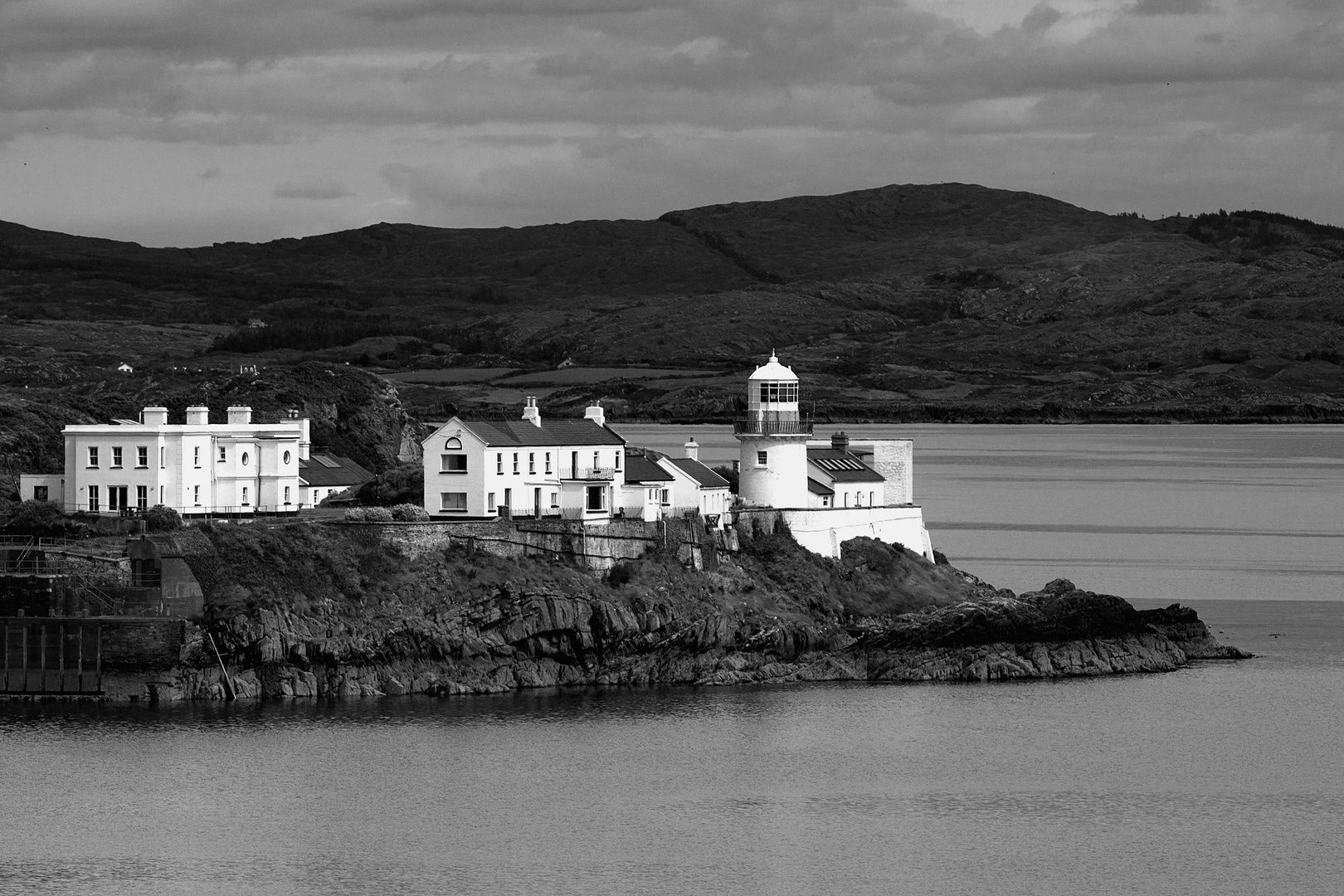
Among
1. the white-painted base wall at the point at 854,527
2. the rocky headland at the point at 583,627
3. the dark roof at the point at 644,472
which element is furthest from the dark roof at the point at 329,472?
the white-painted base wall at the point at 854,527

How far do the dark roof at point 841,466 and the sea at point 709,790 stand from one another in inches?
416

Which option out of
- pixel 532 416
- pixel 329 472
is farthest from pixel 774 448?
pixel 329 472

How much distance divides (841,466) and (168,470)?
1730cm

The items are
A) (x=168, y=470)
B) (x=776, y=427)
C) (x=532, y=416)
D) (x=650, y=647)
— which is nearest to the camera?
(x=650, y=647)

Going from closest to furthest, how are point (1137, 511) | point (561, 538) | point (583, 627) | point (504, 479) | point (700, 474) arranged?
point (583, 627)
point (561, 538)
point (504, 479)
point (700, 474)
point (1137, 511)

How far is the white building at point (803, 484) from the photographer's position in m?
54.8

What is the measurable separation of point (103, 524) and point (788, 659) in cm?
1531

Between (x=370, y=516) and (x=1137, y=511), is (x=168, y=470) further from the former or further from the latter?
(x=1137, y=511)

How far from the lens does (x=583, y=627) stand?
155 ft

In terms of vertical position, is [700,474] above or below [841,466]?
below

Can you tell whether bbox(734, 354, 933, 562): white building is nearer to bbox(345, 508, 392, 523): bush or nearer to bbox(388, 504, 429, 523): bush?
bbox(388, 504, 429, 523): bush

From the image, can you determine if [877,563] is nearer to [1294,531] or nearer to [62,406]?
[62,406]

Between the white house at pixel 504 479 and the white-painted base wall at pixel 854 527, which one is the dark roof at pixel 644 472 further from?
the white-painted base wall at pixel 854 527

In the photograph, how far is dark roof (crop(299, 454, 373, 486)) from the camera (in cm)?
5850
